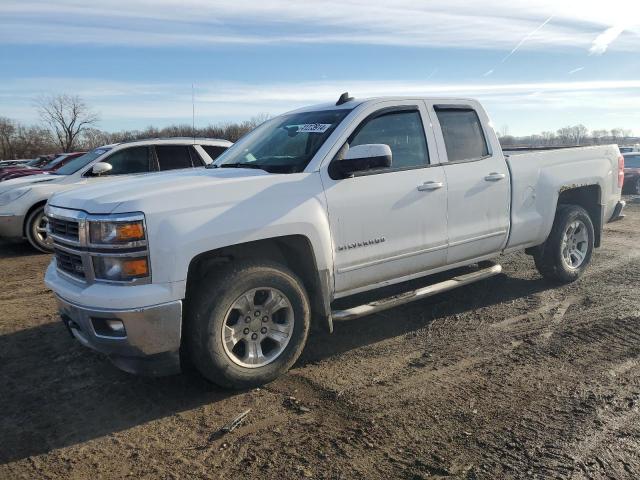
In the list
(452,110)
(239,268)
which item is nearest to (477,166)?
(452,110)

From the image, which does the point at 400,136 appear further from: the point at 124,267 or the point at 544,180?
the point at 124,267

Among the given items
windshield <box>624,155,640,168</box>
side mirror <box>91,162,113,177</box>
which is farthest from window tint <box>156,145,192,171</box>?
windshield <box>624,155,640,168</box>

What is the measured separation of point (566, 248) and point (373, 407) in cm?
391

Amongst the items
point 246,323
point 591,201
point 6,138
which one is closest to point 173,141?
point 246,323

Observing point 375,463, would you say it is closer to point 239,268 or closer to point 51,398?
point 239,268

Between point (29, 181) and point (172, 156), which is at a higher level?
point (172, 156)

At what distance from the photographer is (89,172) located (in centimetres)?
930

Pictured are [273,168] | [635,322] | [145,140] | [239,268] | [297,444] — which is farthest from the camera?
[145,140]

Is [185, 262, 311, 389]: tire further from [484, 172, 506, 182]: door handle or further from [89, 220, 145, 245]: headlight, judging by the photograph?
[484, 172, 506, 182]: door handle

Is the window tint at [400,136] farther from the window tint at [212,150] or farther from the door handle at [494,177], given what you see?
the window tint at [212,150]

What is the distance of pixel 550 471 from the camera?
2.76 meters

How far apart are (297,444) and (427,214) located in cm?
232

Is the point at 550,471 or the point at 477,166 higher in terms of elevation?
the point at 477,166

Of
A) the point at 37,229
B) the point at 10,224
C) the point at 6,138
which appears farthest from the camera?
the point at 6,138
